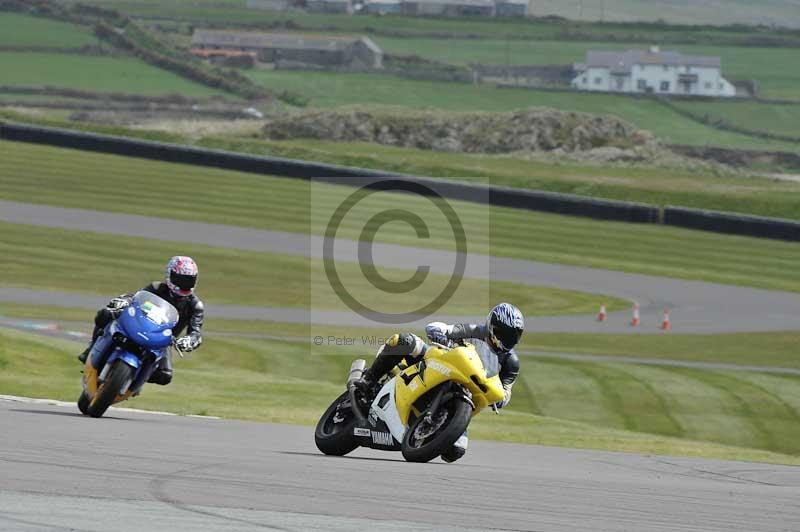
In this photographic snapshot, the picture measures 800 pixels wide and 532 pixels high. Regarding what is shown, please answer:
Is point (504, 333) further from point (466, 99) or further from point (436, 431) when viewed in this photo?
point (466, 99)

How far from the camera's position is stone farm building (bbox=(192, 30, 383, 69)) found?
131875 millimetres

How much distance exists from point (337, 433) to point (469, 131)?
7269cm

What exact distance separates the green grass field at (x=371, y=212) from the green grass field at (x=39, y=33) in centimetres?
5806

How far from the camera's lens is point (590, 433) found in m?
18.7

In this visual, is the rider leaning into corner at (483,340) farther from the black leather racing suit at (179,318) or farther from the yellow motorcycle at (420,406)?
the black leather racing suit at (179,318)

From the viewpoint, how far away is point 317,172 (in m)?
56.1

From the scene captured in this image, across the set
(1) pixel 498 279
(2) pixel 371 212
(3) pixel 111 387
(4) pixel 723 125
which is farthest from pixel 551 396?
(4) pixel 723 125

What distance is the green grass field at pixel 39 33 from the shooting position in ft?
366

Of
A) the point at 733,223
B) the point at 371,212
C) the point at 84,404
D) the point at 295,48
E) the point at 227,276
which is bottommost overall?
the point at 295,48

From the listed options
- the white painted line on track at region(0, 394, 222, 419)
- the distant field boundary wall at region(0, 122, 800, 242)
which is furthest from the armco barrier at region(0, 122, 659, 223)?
the white painted line on track at region(0, 394, 222, 419)

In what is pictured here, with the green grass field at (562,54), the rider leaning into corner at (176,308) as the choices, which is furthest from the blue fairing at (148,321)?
the green grass field at (562,54)

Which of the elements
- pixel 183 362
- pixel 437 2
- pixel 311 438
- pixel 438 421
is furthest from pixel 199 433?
pixel 437 2

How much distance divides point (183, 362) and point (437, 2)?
167 metres

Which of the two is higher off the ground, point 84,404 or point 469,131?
point 84,404
